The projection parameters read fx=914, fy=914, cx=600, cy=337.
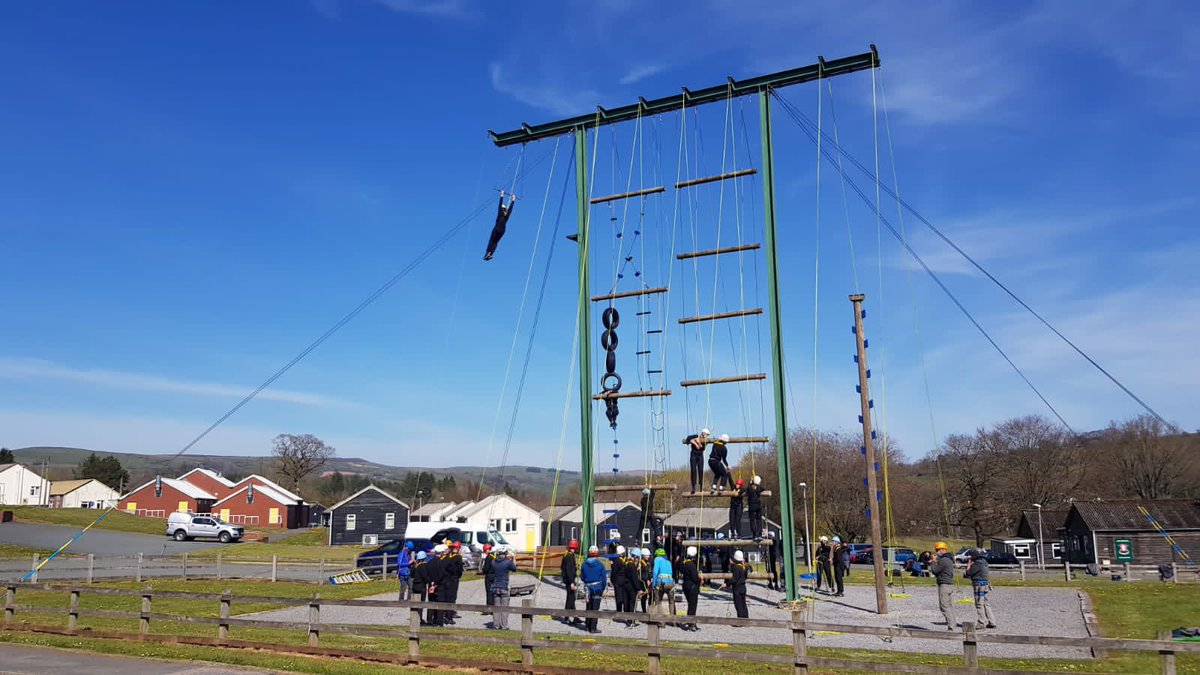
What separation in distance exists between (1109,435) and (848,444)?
101 ft

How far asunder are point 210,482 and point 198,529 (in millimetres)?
27860

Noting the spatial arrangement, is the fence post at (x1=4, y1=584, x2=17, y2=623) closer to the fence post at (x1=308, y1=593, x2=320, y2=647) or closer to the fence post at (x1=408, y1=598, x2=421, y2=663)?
the fence post at (x1=308, y1=593, x2=320, y2=647)

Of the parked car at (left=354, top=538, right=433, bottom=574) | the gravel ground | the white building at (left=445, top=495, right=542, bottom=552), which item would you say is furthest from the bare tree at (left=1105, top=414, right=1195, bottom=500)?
the parked car at (left=354, top=538, right=433, bottom=574)

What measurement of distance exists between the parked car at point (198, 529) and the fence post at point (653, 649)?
5745 centimetres

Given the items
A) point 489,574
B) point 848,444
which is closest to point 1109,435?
point 848,444

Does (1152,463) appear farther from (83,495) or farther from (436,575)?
→ (83,495)

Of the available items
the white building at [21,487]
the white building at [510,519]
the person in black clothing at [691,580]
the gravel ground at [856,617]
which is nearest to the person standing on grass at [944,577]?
the gravel ground at [856,617]

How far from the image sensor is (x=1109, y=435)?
9450 centimetres

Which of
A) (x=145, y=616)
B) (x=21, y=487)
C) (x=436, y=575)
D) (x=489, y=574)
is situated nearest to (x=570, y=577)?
(x=489, y=574)

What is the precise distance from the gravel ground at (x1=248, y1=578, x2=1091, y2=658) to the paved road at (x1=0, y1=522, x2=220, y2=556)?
1294 inches

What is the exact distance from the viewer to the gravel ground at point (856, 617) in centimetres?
1616

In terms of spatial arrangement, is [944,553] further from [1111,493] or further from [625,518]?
[1111,493]

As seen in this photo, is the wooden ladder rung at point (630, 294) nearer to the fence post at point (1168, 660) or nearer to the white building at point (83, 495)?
the fence post at point (1168, 660)

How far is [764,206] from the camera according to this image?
69.5ft
